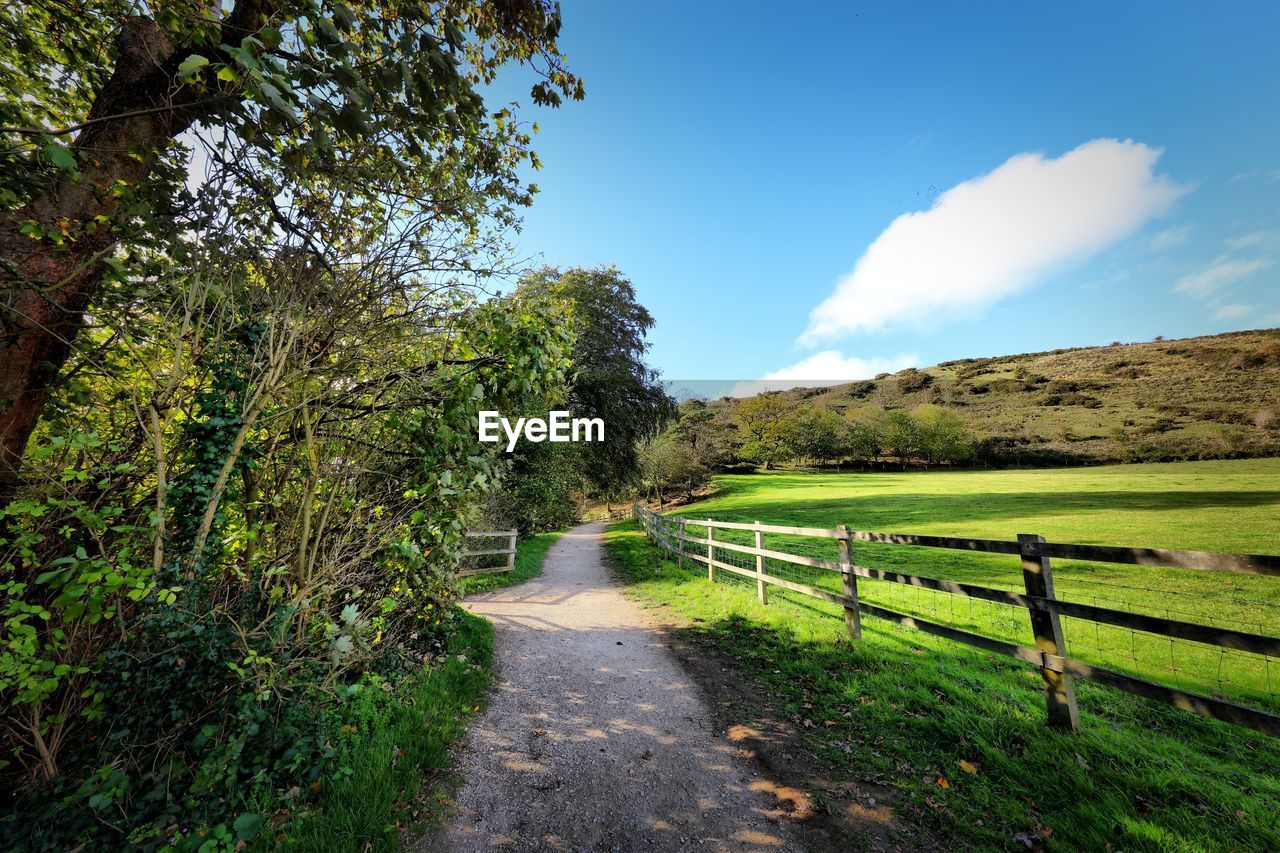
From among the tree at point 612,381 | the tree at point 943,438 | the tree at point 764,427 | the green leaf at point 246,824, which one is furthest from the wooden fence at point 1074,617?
the tree at point 943,438

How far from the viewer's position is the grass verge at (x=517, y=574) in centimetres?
1000

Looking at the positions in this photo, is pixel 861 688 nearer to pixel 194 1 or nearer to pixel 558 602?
pixel 558 602

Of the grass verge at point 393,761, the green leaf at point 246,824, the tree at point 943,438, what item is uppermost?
the tree at point 943,438

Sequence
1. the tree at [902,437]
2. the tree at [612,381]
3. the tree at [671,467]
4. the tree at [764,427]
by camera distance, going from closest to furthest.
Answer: the tree at [612,381]
the tree at [671,467]
the tree at [902,437]
the tree at [764,427]

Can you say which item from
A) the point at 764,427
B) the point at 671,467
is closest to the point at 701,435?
the point at 671,467

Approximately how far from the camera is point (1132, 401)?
2131 inches

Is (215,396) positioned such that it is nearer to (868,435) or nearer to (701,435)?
(701,435)

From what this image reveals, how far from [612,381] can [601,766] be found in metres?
15.8

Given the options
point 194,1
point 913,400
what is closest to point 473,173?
point 194,1

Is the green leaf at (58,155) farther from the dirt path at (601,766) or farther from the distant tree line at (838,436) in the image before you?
the distant tree line at (838,436)

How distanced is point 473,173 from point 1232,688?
34.9 feet

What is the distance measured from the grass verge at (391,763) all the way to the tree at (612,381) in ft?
44.4

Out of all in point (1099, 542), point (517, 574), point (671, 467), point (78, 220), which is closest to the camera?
point (78, 220)

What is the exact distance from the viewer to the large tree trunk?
2.81m
